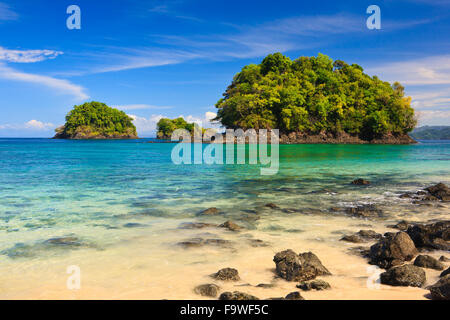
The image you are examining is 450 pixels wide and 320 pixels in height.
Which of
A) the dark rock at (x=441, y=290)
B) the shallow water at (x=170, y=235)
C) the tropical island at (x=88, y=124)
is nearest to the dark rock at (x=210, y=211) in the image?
the shallow water at (x=170, y=235)

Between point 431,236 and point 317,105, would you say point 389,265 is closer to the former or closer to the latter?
point 431,236

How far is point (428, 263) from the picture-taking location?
5.66m

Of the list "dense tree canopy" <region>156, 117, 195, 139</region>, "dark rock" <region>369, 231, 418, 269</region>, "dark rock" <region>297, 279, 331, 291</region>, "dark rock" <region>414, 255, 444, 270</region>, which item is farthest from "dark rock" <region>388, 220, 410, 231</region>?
"dense tree canopy" <region>156, 117, 195, 139</region>

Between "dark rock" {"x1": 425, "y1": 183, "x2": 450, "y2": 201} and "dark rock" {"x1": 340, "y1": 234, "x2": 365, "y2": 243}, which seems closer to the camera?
"dark rock" {"x1": 340, "y1": 234, "x2": 365, "y2": 243}

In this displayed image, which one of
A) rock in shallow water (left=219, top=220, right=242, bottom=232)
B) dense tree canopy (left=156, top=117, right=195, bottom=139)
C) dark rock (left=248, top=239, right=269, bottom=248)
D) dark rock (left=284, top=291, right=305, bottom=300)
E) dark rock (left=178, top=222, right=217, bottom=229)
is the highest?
dense tree canopy (left=156, top=117, right=195, bottom=139)

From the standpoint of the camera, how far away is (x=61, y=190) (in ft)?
51.5

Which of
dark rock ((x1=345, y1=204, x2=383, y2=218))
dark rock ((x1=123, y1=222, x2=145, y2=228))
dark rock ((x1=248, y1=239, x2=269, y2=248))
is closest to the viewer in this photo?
dark rock ((x1=248, y1=239, x2=269, y2=248))

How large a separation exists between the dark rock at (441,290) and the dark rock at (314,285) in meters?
1.41

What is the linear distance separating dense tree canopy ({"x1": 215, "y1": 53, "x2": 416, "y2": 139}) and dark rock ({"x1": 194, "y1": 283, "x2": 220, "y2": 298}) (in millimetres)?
82035

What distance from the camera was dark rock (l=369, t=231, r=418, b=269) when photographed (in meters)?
5.88

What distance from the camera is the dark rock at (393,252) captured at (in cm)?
588

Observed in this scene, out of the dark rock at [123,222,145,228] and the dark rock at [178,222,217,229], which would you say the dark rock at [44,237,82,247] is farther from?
the dark rock at [178,222,217,229]

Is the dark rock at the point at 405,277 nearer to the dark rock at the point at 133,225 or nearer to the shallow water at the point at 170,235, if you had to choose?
the shallow water at the point at 170,235

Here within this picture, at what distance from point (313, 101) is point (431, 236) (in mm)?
91453
